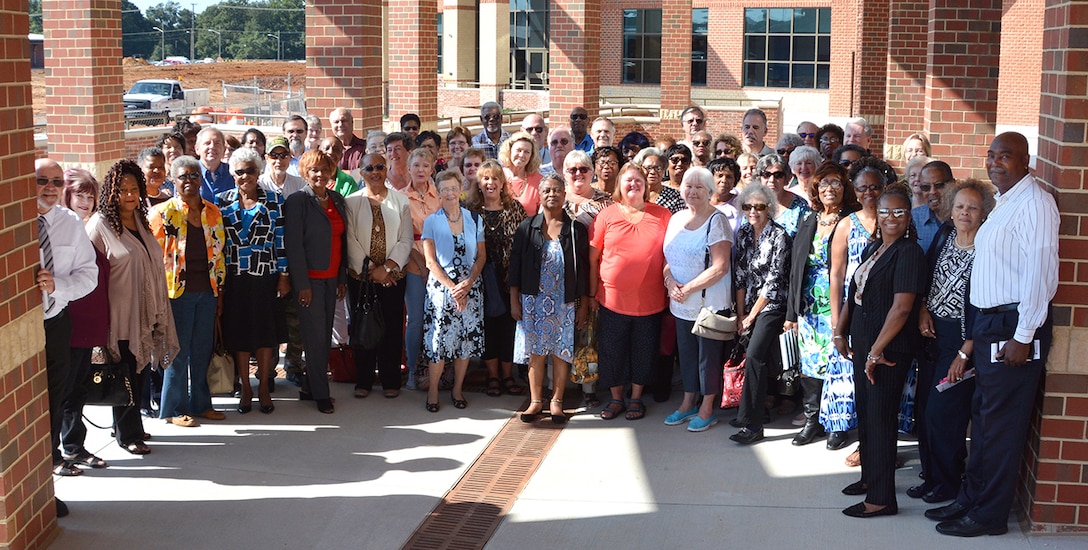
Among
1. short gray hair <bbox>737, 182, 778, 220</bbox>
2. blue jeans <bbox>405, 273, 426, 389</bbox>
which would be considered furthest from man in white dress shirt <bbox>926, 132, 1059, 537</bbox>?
blue jeans <bbox>405, 273, 426, 389</bbox>

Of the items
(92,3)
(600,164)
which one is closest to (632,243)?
(600,164)

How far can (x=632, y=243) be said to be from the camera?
8.06m

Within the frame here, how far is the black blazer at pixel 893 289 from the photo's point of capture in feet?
20.2

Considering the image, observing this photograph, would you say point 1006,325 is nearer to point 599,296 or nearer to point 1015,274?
point 1015,274

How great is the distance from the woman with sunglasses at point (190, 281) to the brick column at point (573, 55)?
858 cm

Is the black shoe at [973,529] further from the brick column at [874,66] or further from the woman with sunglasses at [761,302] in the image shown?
the brick column at [874,66]

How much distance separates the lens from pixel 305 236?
8.13 metres

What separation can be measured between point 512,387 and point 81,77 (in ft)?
20.4

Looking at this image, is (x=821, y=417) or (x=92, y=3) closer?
(x=821, y=417)

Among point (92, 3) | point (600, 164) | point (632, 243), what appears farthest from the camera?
point (92, 3)

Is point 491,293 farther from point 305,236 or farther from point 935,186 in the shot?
point 935,186

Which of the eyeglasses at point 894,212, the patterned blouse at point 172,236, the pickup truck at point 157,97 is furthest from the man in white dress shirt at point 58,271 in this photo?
the pickup truck at point 157,97

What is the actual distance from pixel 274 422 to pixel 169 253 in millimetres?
1477

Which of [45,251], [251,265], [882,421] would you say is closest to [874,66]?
[251,265]
